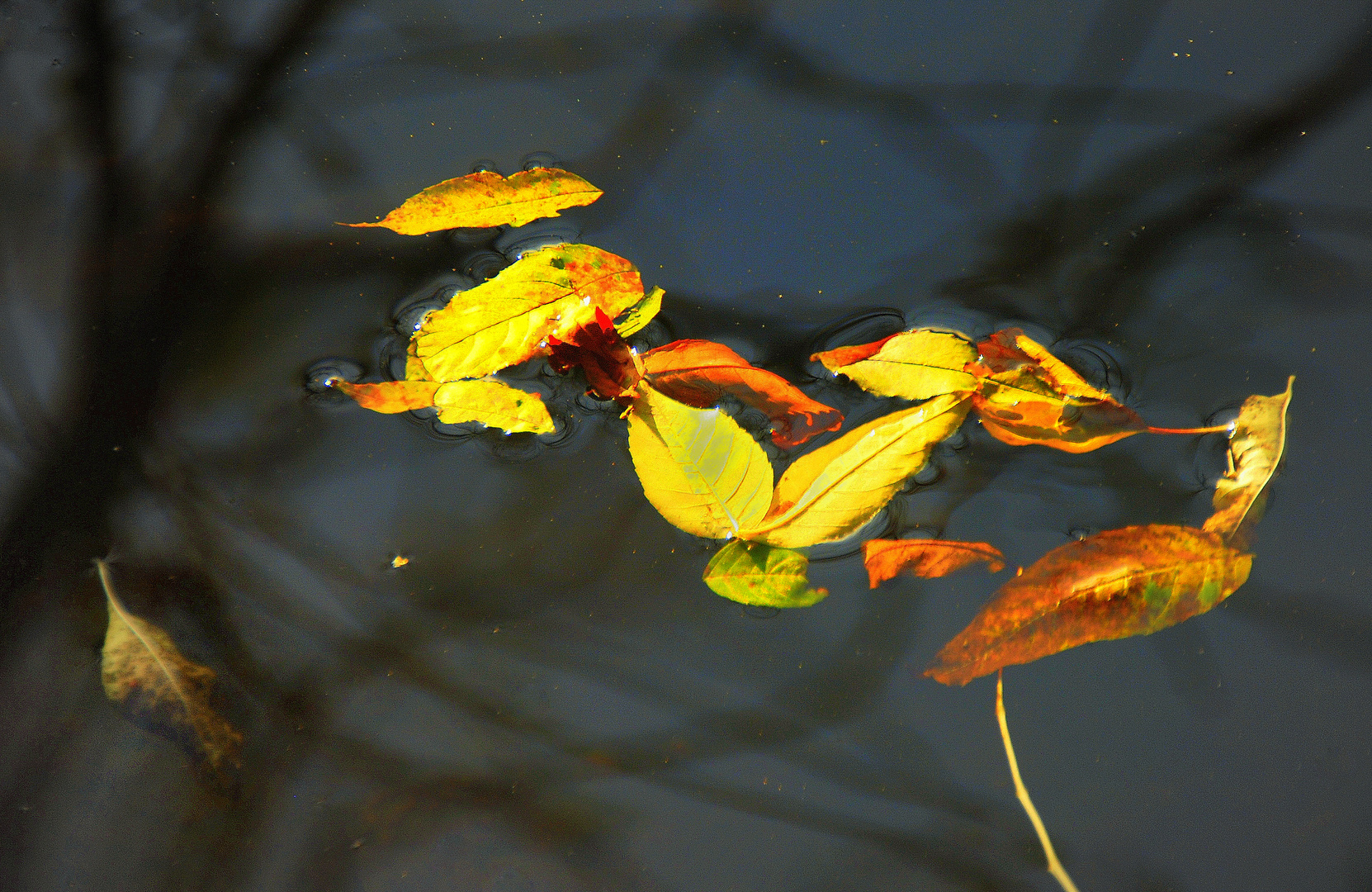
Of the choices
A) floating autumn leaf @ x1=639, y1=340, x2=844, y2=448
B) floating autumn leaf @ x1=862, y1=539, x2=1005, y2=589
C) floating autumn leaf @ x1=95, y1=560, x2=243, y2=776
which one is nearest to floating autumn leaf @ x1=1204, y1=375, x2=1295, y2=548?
floating autumn leaf @ x1=862, y1=539, x2=1005, y2=589

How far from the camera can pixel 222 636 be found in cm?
71

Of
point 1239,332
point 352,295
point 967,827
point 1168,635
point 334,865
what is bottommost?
point 334,865

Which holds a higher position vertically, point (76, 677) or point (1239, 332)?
point (1239, 332)

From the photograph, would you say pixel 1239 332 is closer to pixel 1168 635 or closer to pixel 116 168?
pixel 1168 635

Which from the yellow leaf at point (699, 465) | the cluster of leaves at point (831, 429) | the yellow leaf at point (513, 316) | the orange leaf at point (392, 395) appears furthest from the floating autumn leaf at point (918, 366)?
the orange leaf at point (392, 395)

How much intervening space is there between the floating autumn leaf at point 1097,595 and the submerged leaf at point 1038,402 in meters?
0.10

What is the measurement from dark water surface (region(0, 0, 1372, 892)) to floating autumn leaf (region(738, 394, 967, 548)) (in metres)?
0.04

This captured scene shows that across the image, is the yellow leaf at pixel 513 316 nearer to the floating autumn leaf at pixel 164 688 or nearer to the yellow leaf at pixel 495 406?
the yellow leaf at pixel 495 406

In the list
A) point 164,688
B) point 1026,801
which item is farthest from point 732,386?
point 164,688

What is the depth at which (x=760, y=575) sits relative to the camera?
2.25ft

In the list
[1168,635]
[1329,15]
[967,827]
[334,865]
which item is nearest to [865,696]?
[967,827]

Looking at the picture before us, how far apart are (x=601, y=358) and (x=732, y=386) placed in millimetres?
132

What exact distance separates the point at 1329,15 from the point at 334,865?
1.34 meters

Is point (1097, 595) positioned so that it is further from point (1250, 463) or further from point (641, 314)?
point (641, 314)
